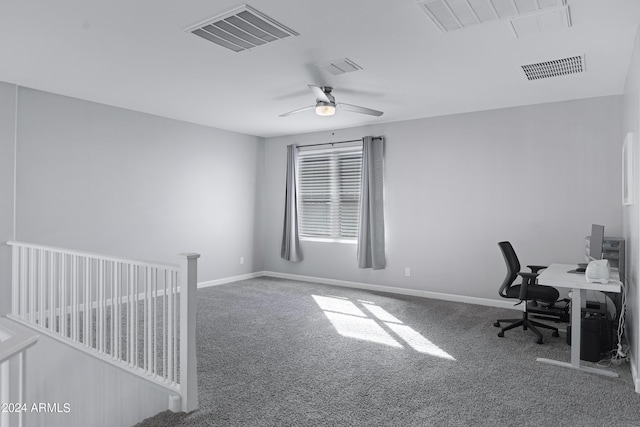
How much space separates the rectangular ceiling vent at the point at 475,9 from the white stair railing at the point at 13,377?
2614 mm

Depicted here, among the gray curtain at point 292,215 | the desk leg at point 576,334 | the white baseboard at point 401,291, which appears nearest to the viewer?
the desk leg at point 576,334

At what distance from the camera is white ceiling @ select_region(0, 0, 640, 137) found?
269 centimetres

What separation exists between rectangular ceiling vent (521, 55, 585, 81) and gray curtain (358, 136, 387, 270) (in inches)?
98.8

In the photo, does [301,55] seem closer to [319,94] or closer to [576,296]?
[319,94]


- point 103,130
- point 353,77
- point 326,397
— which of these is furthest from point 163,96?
point 326,397

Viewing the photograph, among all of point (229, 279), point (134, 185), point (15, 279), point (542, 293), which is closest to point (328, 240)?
point (229, 279)

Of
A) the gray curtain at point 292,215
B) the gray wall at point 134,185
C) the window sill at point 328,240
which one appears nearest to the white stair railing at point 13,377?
the gray wall at point 134,185

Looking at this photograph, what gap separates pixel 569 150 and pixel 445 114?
1574 millimetres

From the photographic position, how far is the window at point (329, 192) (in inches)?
257

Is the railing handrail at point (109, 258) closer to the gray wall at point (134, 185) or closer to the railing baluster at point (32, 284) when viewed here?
the railing baluster at point (32, 284)

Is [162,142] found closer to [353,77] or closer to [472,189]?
[353,77]

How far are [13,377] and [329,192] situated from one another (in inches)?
226

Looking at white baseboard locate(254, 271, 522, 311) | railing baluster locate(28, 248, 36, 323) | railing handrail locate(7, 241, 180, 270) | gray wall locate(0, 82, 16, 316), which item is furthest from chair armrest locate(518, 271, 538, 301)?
gray wall locate(0, 82, 16, 316)

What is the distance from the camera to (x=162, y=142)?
18.9 ft
